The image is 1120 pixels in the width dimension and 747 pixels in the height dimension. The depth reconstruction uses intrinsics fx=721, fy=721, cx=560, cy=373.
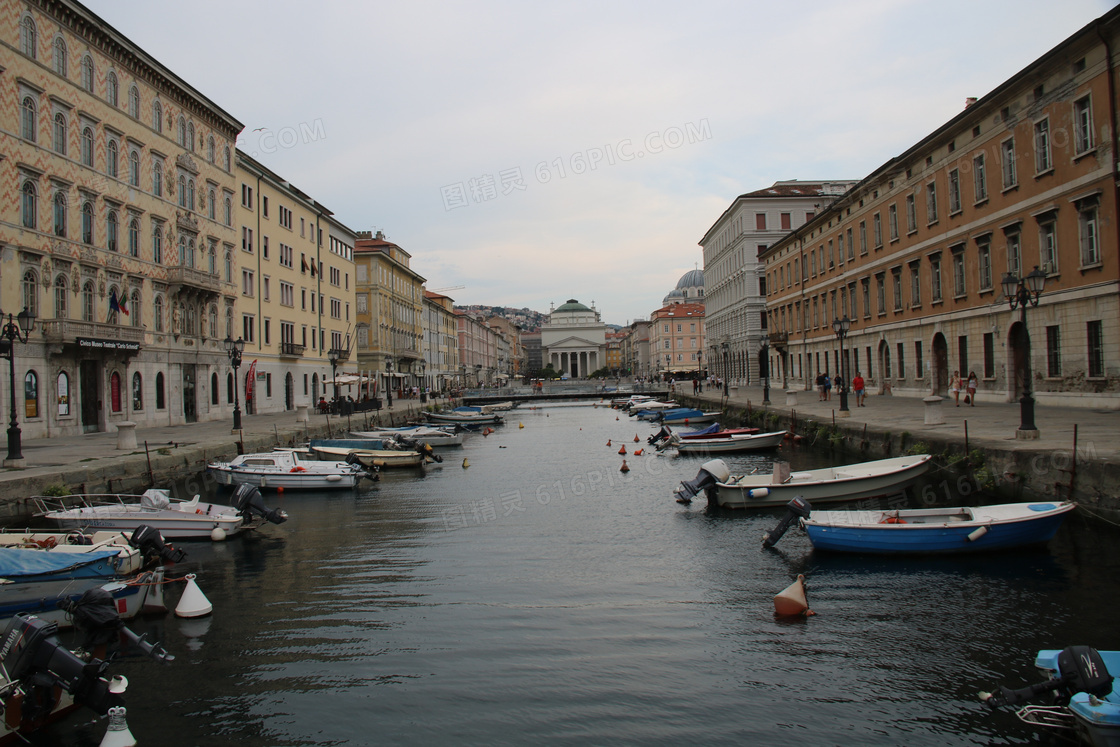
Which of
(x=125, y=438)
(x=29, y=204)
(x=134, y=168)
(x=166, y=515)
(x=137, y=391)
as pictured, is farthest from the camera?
(x=134, y=168)

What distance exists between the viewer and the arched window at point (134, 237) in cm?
3516

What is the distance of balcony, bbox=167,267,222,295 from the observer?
1501 inches

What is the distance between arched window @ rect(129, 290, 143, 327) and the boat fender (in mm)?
36049

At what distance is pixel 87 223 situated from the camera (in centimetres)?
3198

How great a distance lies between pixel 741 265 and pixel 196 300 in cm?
5617

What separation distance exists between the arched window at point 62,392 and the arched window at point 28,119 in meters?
9.49

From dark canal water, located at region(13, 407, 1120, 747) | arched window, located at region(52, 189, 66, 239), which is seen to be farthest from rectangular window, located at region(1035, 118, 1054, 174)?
arched window, located at region(52, 189, 66, 239)

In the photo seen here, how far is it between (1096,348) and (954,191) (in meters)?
12.8

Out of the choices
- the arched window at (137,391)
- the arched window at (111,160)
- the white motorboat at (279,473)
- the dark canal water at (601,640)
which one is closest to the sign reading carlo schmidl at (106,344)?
the arched window at (137,391)


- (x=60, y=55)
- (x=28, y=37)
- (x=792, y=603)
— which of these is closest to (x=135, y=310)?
(x=60, y=55)

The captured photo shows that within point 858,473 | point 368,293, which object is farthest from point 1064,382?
point 368,293

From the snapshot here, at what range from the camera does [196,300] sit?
41281 mm

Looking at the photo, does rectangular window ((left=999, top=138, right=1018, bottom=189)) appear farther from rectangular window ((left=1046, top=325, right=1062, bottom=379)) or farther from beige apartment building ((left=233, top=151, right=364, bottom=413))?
beige apartment building ((left=233, top=151, right=364, bottom=413))

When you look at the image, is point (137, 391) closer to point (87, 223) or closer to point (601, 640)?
point (87, 223)
